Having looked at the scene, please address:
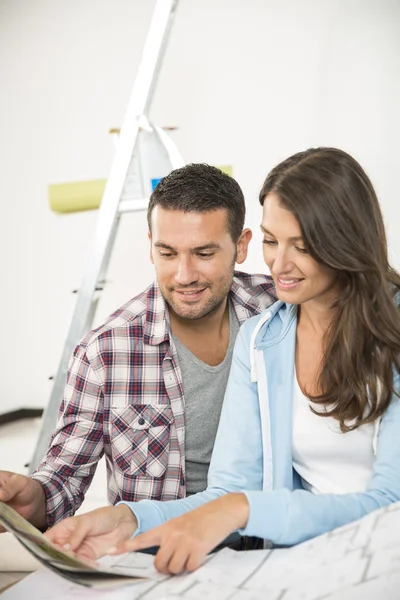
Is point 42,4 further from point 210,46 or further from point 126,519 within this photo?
point 126,519

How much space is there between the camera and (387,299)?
1056 millimetres

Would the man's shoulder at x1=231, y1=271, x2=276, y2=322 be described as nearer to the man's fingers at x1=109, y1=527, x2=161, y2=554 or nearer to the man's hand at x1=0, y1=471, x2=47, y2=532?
the man's hand at x1=0, y1=471, x2=47, y2=532

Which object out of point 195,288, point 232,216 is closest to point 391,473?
point 195,288

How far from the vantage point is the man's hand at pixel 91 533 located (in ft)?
2.67

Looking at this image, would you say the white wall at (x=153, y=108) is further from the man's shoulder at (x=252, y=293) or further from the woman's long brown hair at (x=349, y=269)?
the woman's long brown hair at (x=349, y=269)

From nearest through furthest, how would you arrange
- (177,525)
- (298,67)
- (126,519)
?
(177,525) < (126,519) < (298,67)

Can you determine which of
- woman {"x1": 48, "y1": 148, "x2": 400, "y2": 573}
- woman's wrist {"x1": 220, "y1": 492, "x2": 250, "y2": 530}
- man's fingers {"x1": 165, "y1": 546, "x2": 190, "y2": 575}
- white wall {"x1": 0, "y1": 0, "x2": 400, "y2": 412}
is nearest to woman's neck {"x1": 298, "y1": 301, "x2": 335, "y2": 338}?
woman {"x1": 48, "y1": 148, "x2": 400, "y2": 573}

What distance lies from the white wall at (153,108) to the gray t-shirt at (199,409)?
75.5 inches

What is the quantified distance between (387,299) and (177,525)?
0.49 m

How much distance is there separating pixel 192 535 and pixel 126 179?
5.64 ft

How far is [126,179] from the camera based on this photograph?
232 centimetres

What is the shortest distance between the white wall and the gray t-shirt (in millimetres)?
1917

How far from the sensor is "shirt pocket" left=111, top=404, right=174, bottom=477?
50.9 inches

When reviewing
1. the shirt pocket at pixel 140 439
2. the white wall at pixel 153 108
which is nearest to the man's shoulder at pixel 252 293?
the shirt pocket at pixel 140 439
